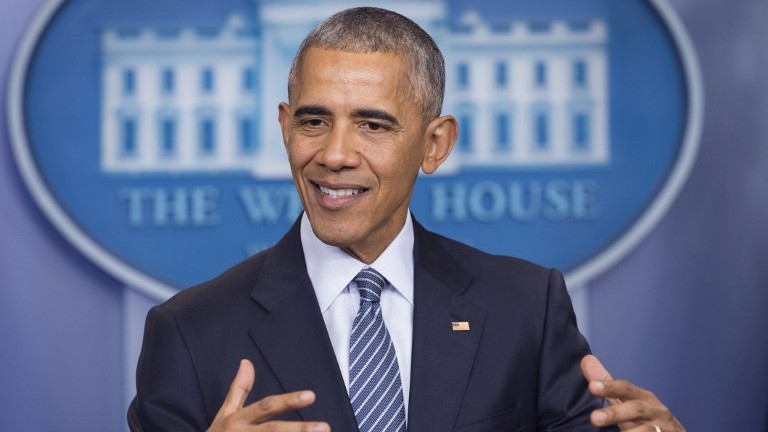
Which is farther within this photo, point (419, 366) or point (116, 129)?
point (116, 129)

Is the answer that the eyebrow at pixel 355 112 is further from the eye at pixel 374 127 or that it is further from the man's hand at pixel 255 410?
the man's hand at pixel 255 410

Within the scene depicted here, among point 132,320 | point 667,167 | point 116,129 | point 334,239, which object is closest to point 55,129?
point 116,129

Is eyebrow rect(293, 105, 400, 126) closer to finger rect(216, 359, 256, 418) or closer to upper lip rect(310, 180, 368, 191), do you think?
upper lip rect(310, 180, 368, 191)

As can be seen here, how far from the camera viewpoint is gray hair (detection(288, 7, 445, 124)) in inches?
79.3

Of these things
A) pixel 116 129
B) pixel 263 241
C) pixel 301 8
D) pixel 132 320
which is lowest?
pixel 132 320

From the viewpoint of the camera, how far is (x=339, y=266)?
6.77 ft

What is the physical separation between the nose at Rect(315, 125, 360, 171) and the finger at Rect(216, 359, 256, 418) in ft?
1.26

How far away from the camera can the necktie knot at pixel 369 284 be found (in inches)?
80.5

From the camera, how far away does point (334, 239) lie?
2.01 metres

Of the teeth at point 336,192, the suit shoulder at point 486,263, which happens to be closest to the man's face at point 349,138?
the teeth at point 336,192

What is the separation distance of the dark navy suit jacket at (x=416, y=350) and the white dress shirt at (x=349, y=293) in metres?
0.03

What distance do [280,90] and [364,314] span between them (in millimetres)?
1385

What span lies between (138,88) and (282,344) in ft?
4.97

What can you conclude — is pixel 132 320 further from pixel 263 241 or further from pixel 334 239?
pixel 334 239
